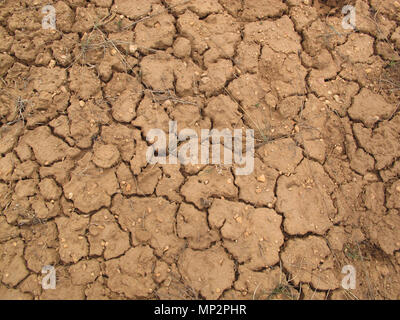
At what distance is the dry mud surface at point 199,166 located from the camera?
2.19 meters

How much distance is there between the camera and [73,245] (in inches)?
86.8

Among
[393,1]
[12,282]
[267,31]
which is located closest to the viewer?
[12,282]

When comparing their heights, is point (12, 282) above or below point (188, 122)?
below

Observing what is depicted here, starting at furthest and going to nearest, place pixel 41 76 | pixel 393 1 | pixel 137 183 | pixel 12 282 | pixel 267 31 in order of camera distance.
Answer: pixel 393 1, pixel 267 31, pixel 41 76, pixel 137 183, pixel 12 282

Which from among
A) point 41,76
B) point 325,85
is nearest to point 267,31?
point 325,85

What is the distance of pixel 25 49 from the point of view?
2545mm

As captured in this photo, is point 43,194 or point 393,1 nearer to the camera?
point 43,194

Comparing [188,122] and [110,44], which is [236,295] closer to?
[188,122]

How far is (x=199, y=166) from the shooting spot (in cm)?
236

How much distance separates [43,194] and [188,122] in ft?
3.68

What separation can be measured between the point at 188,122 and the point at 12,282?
1.57m

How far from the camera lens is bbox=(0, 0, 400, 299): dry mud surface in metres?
2.19

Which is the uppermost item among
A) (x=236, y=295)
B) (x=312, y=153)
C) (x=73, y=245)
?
(x=312, y=153)

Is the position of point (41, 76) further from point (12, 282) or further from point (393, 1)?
point (393, 1)
